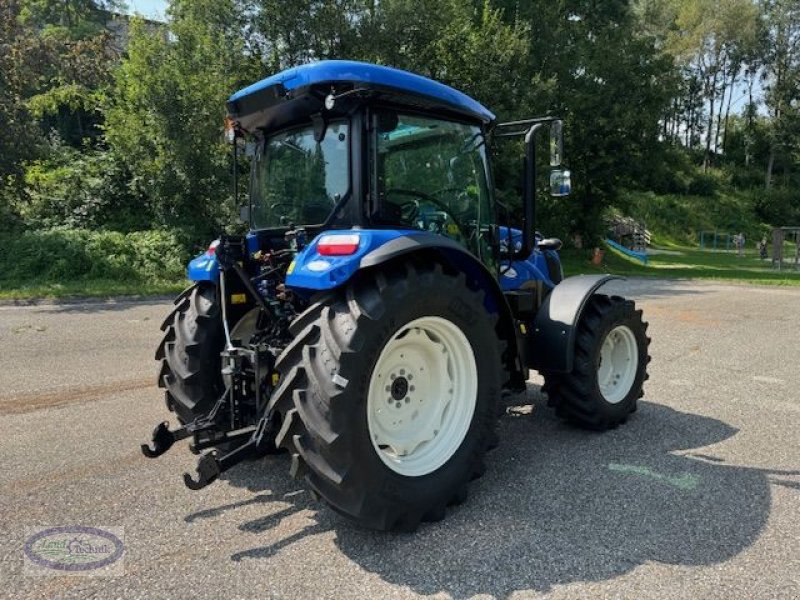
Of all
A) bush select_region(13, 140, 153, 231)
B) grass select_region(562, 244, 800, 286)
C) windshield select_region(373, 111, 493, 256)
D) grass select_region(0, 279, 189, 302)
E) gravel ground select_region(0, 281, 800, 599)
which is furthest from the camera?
grass select_region(562, 244, 800, 286)

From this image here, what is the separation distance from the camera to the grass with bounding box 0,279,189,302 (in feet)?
41.8

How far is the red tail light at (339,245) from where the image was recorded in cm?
298

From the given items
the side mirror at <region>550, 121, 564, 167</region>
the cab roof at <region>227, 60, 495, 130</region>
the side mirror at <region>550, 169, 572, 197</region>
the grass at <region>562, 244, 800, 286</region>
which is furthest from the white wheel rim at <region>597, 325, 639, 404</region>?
the grass at <region>562, 244, 800, 286</region>

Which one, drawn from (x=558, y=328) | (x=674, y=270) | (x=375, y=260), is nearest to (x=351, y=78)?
(x=375, y=260)

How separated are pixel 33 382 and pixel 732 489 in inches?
237

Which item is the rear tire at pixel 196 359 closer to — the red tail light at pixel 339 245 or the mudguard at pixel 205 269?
the mudguard at pixel 205 269

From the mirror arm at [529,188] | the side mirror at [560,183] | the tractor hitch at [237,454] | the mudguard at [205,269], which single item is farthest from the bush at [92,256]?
the tractor hitch at [237,454]

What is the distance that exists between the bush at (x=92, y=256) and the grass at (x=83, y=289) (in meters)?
0.41

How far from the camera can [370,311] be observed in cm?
291

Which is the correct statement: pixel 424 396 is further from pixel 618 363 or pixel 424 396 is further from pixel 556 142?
pixel 618 363

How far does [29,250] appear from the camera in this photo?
15.0 metres

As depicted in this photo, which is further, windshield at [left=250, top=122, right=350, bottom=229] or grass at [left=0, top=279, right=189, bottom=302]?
grass at [left=0, top=279, right=189, bottom=302]

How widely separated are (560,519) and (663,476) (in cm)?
98

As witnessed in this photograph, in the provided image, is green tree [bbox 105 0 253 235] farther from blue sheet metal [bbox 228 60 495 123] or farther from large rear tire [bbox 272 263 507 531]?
large rear tire [bbox 272 263 507 531]
